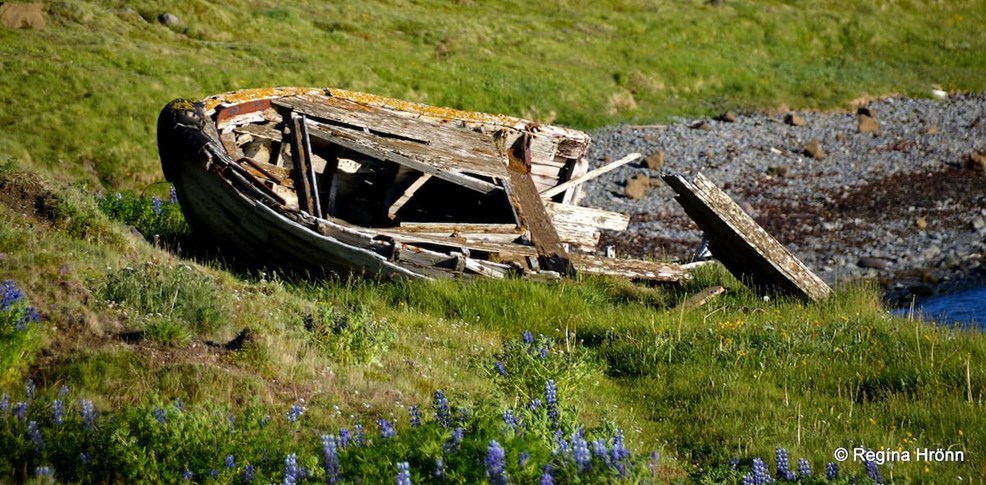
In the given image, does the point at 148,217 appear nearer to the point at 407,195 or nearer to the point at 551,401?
the point at 407,195

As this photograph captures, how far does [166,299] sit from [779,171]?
23.2 metres

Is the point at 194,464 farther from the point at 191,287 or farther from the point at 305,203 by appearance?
the point at 305,203

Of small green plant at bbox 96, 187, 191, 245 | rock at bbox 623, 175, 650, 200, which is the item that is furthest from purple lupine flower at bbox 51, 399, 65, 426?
rock at bbox 623, 175, 650, 200

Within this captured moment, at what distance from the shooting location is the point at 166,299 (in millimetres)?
8406

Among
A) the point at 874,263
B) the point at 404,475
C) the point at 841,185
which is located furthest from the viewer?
the point at 841,185

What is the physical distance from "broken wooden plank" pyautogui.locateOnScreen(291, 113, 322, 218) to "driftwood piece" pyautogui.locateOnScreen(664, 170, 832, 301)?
422 centimetres

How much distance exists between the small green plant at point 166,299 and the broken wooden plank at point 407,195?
510 cm

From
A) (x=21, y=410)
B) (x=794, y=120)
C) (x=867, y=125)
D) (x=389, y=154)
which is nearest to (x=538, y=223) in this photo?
(x=389, y=154)

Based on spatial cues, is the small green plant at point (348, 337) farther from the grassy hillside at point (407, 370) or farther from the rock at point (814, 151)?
the rock at point (814, 151)

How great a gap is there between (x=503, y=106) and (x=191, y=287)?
79.1 feet

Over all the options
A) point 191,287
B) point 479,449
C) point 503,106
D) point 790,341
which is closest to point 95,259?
point 191,287

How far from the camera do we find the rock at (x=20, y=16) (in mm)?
27312

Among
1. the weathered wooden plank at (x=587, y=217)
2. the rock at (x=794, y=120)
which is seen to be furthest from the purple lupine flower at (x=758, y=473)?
the rock at (x=794, y=120)

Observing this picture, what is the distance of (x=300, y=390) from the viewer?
7.12 meters
